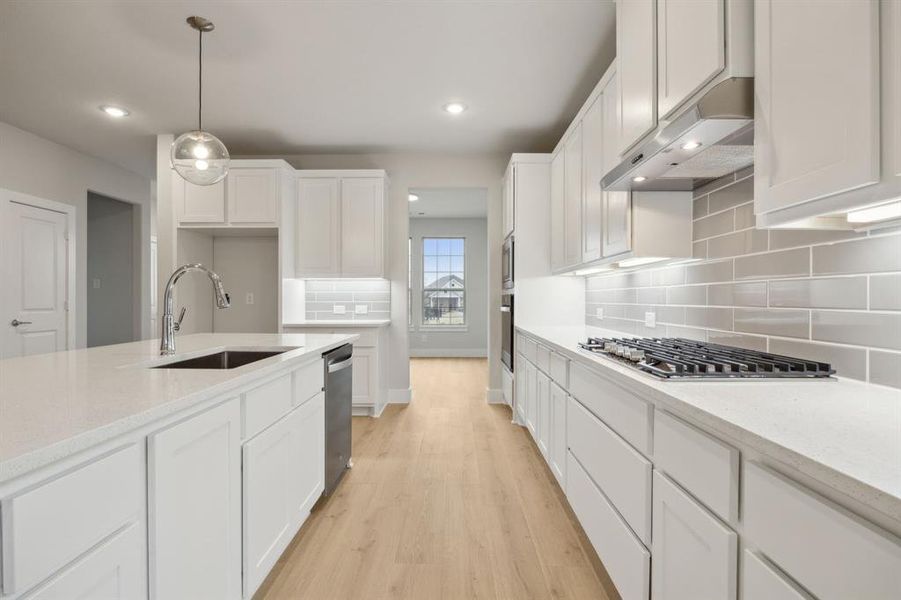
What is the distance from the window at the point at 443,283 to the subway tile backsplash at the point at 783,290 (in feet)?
20.3

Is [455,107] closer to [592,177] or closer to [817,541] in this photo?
[592,177]

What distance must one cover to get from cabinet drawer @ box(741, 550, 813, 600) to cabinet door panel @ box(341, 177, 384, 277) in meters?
3.90

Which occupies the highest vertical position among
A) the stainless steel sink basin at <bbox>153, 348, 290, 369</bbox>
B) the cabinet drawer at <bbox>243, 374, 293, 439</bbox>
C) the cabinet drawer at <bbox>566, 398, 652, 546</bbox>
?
the stainless steel sink basin at <bbox>153, 348, 290, 369</bbox>

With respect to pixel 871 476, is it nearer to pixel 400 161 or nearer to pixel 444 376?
pixel 400 161

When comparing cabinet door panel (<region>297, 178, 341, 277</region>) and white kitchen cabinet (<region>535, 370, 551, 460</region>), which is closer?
white kitchen cabinet (<region>535, 370, 551, 460</region>)

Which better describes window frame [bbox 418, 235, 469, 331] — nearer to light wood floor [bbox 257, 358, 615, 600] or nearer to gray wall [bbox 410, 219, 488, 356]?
gray wall [bbox 410, 219, 488, 356]

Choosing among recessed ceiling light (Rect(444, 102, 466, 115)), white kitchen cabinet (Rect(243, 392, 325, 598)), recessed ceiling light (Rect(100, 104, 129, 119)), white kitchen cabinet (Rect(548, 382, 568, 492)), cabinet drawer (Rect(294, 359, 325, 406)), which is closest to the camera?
white kitchen cabinet (Rect(243, 392, 325, 598))

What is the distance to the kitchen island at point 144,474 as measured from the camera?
75 cm

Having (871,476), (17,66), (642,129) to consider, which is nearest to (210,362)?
(642,129)

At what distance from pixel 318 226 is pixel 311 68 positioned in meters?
1.67

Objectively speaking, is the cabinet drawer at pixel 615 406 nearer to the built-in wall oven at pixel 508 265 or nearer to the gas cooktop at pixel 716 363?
the gas cooktop at pixel 716 363

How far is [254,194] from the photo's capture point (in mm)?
4191

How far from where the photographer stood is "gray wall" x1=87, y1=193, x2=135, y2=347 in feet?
19.0

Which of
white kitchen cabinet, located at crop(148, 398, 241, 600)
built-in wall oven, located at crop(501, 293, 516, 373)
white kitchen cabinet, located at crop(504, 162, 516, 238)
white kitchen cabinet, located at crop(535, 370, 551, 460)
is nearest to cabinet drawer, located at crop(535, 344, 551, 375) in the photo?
white kitchen cabinet, located at crop(535, 370, 551, 460)
